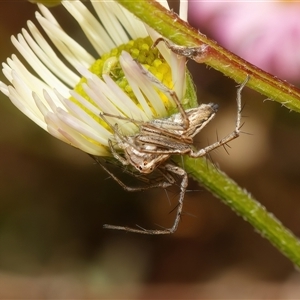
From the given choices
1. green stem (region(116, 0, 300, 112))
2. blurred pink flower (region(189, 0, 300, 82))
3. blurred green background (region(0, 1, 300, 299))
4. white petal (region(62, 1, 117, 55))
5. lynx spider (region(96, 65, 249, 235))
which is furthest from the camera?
blurred green background (region(0, 1, 300, 299))

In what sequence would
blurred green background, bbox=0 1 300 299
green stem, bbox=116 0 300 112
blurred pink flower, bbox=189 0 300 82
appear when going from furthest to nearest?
blurred green background, bbox=0 1 300 299 < blurred pink flower, bbox=189 0 300 82 < green stem, bbox=116 0 300 112

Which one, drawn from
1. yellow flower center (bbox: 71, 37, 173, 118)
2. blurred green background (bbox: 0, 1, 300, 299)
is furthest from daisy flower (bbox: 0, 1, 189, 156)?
blurred green background (bbox: 0, 1, 300, 299)

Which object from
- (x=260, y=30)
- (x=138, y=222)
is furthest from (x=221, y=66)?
(x=138, y=222)

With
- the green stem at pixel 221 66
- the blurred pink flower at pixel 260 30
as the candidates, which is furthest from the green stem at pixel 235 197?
the blurred pink flower at pixel 260 30

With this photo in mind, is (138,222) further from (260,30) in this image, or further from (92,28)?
(92,28)

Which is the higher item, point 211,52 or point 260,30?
point 260,30

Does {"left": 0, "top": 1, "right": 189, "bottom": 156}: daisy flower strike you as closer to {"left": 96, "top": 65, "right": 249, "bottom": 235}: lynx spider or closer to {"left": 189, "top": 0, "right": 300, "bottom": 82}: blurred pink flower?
{"left": 96, "top": 65, "right": 249, "bottom": 235}: lynx spider
